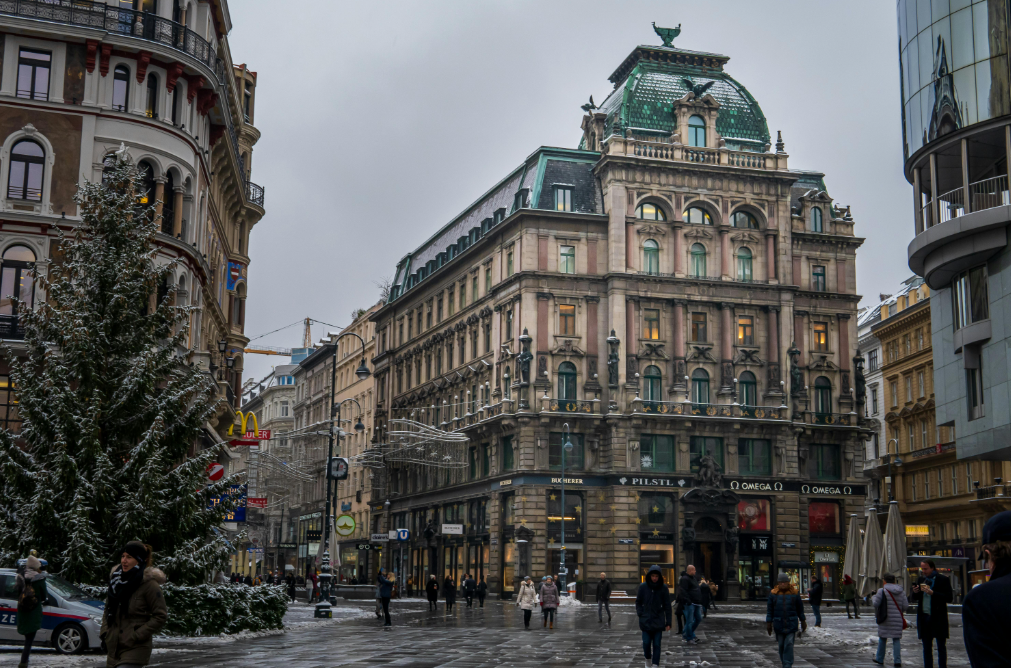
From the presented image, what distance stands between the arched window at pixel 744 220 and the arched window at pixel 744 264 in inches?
63.1

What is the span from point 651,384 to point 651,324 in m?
3.71

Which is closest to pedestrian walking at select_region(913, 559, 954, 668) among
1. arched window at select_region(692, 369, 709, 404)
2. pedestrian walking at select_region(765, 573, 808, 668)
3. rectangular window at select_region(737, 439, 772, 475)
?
pedestrian walking at select_region(765, 573, 808, 668)

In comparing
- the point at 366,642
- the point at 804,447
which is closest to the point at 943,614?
the point at 366,642

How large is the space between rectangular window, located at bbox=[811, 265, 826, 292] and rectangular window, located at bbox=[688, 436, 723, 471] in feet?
44.2

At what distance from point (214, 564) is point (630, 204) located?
166 feet

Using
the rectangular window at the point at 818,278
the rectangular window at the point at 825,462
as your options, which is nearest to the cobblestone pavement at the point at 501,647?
the rectangular window at the point at 825,462

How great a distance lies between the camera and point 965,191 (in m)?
35.5

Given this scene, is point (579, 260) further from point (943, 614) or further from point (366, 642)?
point (943, 614)

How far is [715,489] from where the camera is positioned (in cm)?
7150

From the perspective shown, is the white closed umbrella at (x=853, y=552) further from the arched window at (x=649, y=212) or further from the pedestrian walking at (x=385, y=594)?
the arched window at (x=649, y=212)

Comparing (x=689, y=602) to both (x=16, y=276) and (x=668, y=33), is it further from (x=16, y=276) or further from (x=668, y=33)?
(x=668, y=33)

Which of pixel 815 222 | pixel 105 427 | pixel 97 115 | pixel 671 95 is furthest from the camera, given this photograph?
pixel 815 222

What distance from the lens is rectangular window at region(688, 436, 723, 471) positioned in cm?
7238

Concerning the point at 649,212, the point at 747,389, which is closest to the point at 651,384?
the point at 747,389
